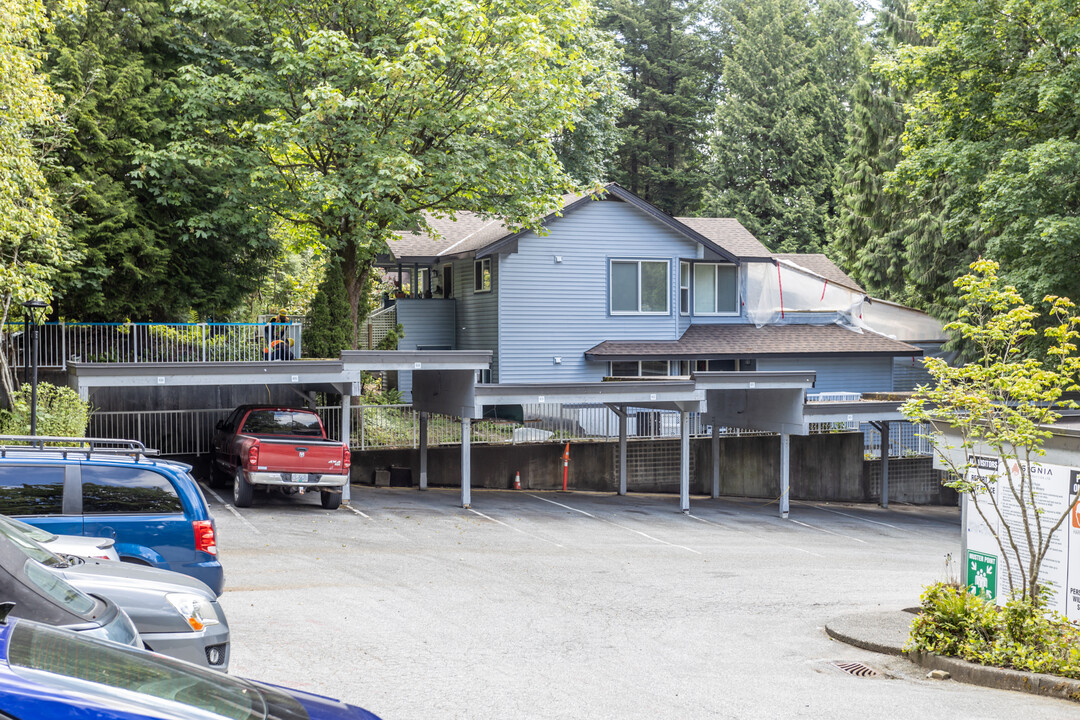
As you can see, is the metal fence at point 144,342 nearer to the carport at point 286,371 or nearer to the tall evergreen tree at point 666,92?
the carport at point 286,371

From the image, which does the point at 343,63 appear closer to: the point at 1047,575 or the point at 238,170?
the point at 238,170

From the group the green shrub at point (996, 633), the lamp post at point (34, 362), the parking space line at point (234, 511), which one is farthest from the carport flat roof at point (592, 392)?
the green shrub at point (996, 633)

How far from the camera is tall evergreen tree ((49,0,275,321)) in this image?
73.9 feet

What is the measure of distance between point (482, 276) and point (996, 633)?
23.0m

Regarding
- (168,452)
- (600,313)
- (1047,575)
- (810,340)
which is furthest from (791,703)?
(810,340)

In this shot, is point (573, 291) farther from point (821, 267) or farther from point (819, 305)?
point (821, 267)

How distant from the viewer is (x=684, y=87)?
5391 cm

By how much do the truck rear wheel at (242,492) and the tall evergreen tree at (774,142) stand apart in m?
35.2

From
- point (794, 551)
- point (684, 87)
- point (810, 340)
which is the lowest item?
point (794, 551)

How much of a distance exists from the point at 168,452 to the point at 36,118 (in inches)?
394

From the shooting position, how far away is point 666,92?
2173 inches

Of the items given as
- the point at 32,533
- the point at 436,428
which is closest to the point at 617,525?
the point at 436,428

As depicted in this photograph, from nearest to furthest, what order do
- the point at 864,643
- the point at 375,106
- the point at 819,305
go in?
the point at 864,643, the point at 375,106, the point at 819,305

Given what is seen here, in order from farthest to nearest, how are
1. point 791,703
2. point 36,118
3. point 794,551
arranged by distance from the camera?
1. point 794,551
2. point 36,118
3. point 791,703
